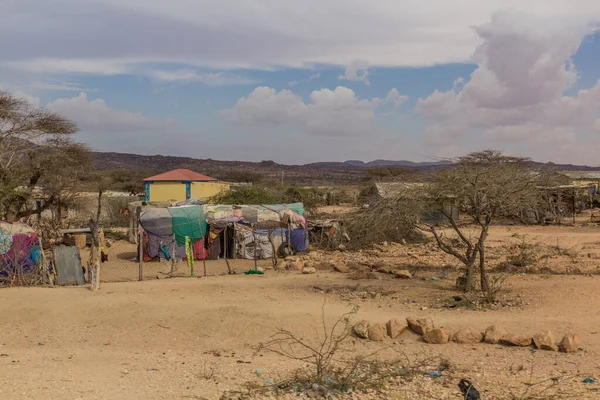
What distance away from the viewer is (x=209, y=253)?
1845 cm

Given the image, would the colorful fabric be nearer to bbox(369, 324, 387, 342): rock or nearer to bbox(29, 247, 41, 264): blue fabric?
bbox(29, 247, 41, 264): blue fabric

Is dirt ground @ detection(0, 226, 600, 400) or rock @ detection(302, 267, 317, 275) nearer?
dirt ground @ detection(0, 226, 600, 400)

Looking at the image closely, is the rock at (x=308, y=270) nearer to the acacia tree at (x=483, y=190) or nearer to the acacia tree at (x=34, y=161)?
the acacia tree at (x=483, y=190)

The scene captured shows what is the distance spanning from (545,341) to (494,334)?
698 millimetres

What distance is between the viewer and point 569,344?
296 inches

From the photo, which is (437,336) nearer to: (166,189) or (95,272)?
(95,272)

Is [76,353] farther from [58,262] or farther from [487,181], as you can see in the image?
[487,181]

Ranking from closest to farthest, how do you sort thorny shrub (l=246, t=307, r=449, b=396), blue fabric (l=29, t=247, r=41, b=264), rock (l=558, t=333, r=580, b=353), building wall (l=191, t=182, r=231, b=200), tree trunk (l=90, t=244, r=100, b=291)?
thorny shrub (l=246, t=307, r=449, b=396)
rock (l=558, t=333, r=580, b=353)
tree trunk (l=90, t=244, r=100, b=291)
blue fabric (l=29, t=247, r=41, b=264)
building wall (l=191, t=182, r=231, b=200)

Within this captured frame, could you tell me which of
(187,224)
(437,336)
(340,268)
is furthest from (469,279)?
(187,224)

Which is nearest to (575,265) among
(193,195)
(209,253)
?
(209,253)

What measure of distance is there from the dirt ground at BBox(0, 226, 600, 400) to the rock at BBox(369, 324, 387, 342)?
0.52 ft

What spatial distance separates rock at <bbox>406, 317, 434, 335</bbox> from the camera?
8.35 meters

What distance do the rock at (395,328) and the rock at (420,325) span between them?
12 centimetres

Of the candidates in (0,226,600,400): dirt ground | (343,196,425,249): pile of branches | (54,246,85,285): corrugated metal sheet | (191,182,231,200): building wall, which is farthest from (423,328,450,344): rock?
(191,182,231,200): building wall
